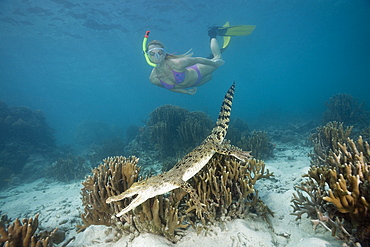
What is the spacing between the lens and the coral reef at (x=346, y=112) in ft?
33.6

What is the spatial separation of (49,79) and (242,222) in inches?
2856

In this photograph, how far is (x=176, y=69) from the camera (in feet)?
23.9

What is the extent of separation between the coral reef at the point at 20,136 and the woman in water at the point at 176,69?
1361 centimetres

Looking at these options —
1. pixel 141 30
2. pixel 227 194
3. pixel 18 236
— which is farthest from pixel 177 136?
pixel 141 30

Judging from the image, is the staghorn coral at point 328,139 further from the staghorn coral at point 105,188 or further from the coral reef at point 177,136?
the staghorn coral at point 105,188

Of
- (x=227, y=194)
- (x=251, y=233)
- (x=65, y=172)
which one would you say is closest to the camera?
(x=251, y=233)

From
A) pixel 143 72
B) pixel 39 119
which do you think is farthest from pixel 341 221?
pixel 143 72

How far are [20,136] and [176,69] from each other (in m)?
17.0

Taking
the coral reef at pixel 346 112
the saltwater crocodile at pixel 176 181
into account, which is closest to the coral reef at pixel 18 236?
the saltwater crocodile at pixel 176 181

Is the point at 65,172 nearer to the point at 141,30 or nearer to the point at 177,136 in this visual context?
the point at 177,136

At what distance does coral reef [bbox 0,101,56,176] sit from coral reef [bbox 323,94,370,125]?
23.4 metres

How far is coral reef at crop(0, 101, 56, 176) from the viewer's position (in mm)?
12703

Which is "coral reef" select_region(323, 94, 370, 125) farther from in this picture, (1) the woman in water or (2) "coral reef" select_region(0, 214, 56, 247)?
(2) "coral reef" select_region(0, 214, 56, 247)

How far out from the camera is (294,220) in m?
2.96
